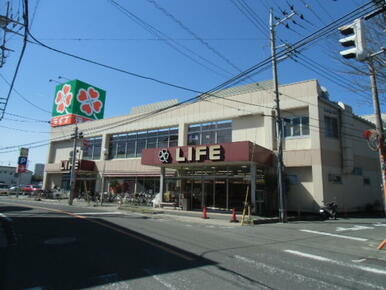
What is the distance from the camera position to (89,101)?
44.5m

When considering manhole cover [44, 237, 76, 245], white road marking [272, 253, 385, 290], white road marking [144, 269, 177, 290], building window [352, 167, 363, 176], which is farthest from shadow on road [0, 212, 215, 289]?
building window [352, 167, 363, 176]

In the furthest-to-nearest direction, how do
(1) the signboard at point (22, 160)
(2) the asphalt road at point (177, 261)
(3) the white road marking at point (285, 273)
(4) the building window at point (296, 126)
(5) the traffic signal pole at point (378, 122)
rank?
(1) the signboard at point (22, 160), (4) the building window at point (296, 126), (5) the traffic signal pole at point (378, 122), (3) the white road marking at point (285, 273), (2) the asphalt road at point (177, 261)

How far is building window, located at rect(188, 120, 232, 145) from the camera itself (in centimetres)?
2550

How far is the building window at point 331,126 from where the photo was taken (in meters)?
22.4

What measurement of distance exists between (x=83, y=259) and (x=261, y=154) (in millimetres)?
15216

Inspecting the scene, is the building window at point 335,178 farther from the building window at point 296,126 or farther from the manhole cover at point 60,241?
the manhole cover at point 60,241

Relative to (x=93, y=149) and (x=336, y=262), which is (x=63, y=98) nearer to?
(x=93, y=149)

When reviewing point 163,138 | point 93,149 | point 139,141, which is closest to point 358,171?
point 163,138

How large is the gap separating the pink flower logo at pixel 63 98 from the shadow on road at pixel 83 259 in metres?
36.9

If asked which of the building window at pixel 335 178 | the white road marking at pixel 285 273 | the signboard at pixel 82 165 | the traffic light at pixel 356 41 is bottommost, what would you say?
the white road marking at pixel 285 273

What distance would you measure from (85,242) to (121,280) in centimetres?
395

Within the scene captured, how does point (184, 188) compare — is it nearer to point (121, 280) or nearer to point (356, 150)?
point (356, 150)

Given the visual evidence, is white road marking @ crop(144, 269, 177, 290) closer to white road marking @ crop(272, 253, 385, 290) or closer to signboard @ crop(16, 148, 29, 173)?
white road marking @ crop(272, 253, 385, 290)

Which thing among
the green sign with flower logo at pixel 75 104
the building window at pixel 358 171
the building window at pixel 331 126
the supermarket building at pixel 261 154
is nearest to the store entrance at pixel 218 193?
the supermarket building at pixel 261 154
